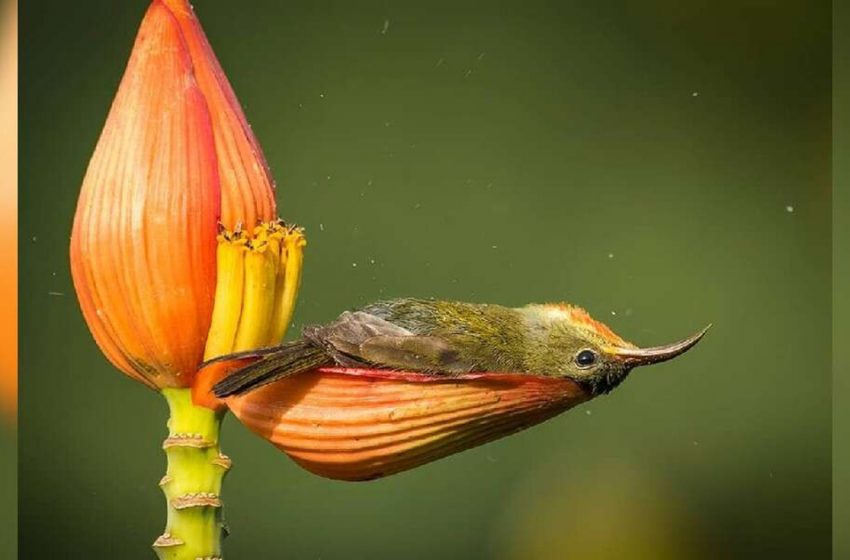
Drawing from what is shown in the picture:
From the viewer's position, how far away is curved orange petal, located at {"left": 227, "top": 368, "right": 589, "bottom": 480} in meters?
0.67

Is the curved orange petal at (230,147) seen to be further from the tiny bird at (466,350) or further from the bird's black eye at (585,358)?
the bird's black eye at (585,358)

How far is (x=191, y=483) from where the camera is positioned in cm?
73

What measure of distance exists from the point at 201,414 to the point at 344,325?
10cm

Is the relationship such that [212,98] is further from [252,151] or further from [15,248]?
[15,248]

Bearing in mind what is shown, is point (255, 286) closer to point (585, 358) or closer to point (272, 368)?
point (272, 368)

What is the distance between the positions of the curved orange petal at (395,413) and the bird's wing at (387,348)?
1 cm

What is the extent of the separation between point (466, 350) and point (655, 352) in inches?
4.0

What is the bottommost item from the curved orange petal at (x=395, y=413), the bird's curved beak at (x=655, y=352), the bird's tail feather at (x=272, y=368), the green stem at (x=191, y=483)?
the green stem at (x=191, y=483)

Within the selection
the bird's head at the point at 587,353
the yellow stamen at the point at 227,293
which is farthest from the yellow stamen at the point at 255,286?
the bird's head at the point at 587,353

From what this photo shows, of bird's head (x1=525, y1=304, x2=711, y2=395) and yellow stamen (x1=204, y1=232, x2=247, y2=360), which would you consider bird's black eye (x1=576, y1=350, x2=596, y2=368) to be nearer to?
bird's head (x1=525, y1=304, x2=711, y2=395)

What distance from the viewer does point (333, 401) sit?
0.69 meters

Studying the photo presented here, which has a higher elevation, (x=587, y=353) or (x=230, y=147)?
(x=230, y=147)

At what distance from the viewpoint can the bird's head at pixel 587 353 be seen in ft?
2.29

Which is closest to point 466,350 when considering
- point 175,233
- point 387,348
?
point 387,348
